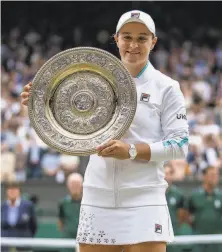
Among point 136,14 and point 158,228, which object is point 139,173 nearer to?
point 158,228

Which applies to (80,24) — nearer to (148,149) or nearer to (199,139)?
(199,139)

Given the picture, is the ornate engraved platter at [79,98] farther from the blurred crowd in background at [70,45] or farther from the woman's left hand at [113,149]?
the blurred crowd in background at [70,45]

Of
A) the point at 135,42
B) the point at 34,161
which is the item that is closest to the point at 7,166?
the point at 34,161

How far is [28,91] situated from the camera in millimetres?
3936

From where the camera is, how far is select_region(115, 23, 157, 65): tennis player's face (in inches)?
154

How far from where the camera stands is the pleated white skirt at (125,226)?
12.5 ft

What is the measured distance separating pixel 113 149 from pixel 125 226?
382 millimetres

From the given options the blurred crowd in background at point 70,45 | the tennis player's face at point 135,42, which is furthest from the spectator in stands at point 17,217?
the tennis player's face at point 135,42

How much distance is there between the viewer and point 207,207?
31.0 ft

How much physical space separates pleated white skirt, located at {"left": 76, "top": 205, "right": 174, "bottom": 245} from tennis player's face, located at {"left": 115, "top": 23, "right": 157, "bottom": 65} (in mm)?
693

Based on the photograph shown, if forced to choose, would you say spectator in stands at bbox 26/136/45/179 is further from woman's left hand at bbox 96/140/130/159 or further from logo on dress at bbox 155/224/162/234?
woman's left hand at bbox 96/140/130/159

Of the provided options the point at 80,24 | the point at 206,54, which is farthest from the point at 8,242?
the point at 80,24

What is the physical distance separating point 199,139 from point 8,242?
16.8ft

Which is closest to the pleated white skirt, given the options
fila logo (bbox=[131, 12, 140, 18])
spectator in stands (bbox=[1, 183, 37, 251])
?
fila logo (bbox=[131, 12, 140, 18])
